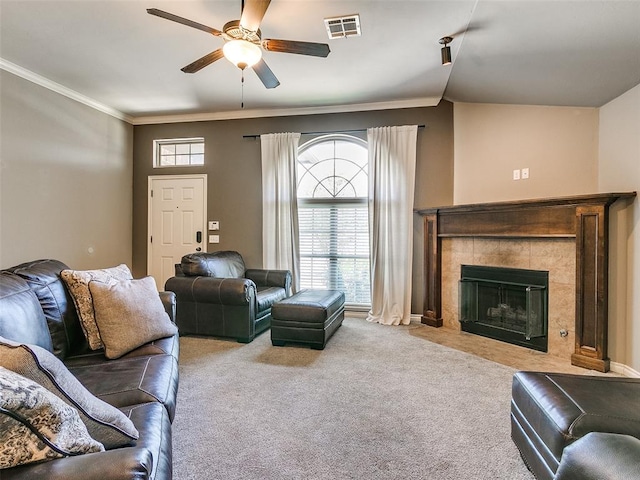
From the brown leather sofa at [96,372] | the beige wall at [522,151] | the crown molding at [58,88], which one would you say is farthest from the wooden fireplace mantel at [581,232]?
the crown molding at [58,88]

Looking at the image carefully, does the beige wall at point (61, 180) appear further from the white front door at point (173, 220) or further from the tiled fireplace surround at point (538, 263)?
the tiled fireplace surround at point (538, 263)

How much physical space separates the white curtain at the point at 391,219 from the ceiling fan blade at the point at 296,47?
7.32 ft

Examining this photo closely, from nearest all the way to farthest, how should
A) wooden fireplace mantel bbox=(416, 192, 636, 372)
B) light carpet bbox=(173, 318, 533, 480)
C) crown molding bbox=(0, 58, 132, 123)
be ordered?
light carpet bbox=(173, 318, 533, 480) → wooden fireplace mantel bbox=(416, 192, 636, 372) → crown molding bbox=(0, 58, 132, 123)

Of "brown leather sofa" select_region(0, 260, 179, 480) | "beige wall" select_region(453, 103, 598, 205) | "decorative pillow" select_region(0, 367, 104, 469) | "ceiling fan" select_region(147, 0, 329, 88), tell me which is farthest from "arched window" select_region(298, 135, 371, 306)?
"decorative pillow" select_region(0, 367, 104, 469)

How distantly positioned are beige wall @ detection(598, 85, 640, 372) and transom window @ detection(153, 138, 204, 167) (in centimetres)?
503

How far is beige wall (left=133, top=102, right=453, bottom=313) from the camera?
4.52 metres

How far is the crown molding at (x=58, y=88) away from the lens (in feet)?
11.8

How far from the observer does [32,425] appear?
81 cm

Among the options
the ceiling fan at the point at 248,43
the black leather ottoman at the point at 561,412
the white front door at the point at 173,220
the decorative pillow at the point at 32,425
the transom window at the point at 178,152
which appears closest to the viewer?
the decorative pillow at the point at 32,425

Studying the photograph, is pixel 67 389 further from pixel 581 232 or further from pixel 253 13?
pixel 581 232

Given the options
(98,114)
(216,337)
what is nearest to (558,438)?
(216,337)

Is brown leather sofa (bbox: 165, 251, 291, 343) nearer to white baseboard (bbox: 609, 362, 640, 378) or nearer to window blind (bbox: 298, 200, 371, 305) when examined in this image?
window blind (bbox: 298, 200, 371, 305)

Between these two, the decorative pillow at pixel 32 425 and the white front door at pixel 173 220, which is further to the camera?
the white front door at pixel 173 220

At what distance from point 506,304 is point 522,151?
5.59 feet
